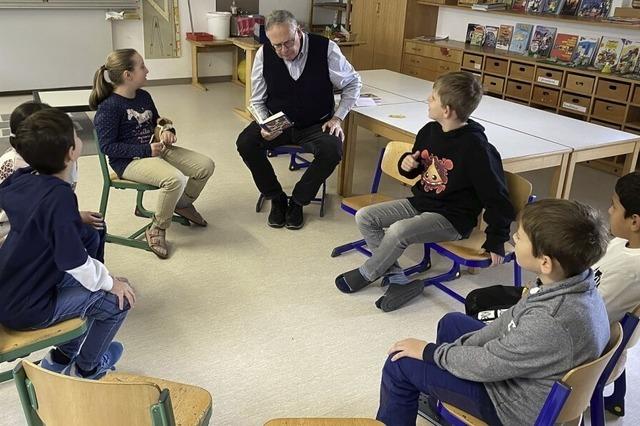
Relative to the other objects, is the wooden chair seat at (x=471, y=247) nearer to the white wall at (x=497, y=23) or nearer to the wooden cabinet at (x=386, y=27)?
the white wall at (x=497, y=23)

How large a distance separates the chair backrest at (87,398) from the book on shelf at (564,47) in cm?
501

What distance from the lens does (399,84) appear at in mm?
4371

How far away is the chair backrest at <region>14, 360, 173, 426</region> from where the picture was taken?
110cm

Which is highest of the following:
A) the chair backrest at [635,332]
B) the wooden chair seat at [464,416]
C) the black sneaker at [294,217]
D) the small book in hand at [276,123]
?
the small book in hand at [276,123]

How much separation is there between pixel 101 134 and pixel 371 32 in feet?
15.2

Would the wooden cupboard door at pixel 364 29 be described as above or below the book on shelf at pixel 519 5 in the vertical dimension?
below

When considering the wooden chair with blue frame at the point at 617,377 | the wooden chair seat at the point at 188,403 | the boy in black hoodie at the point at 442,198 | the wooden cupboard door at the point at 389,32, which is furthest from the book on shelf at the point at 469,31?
the wooden chair seat at the point at 188,403

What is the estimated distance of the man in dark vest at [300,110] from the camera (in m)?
3.38

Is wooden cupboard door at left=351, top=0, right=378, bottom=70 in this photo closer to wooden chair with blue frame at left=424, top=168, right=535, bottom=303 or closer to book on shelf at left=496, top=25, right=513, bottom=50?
book on shelf at left=496, top=25, right=513, bottom=50

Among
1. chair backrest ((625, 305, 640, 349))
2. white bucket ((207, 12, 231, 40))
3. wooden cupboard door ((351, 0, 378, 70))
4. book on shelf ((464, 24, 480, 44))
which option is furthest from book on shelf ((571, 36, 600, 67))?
chair backrest ((625, 305, 640, 349))

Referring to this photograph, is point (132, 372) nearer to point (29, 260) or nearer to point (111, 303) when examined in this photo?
point (111, 303)

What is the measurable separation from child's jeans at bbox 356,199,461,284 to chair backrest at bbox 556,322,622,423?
1119 millimetres

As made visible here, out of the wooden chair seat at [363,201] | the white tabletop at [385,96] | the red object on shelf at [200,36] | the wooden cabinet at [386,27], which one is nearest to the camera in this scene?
the wooden chair seat at [363,201]

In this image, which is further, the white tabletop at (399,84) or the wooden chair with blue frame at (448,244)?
the white tabletop at (399,84)
